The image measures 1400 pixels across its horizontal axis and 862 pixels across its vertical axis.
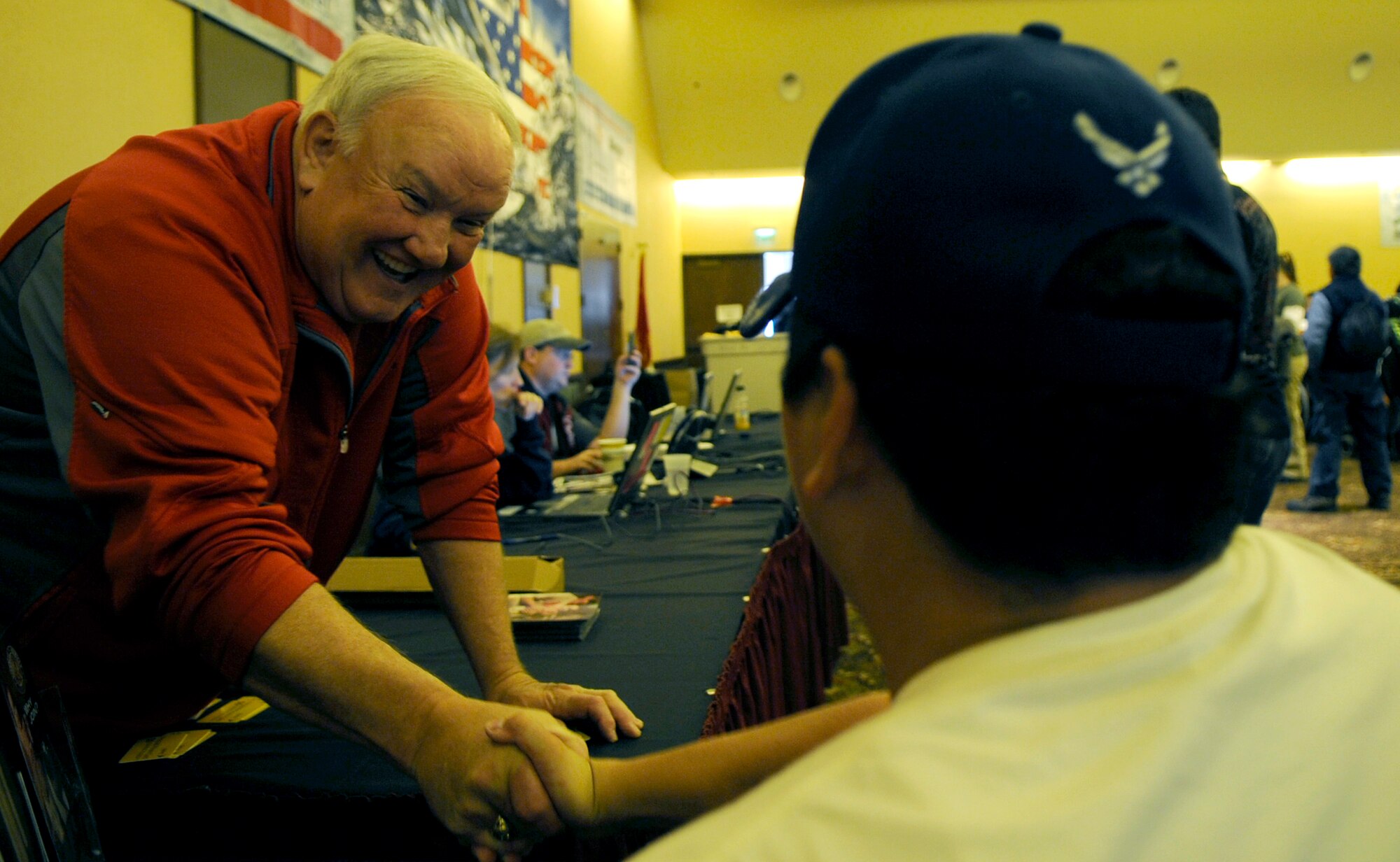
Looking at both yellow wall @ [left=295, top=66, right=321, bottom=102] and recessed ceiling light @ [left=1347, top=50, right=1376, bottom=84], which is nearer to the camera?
yellow wall @ [left=295, top=66, right=321, bottom=102]

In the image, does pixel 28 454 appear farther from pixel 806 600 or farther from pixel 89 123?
pixel 806 600

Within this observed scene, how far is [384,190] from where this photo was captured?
121 cm

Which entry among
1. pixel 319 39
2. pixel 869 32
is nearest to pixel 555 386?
pixel 319 39

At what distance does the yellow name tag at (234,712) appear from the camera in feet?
4.32

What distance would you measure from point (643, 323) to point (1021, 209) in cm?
873

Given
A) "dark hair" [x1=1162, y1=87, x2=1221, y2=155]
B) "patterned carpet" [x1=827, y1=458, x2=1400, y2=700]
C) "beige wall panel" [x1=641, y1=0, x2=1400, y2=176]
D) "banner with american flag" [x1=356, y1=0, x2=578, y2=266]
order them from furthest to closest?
"beige wall panel" [x1=641, y1=0, x2=1400, y2=176] < "banner with american flag" [x1=356, y1=0, x2=578, y2=266] < "patterned carpet" [x1=827, y1=458, x2=1400, y2=700] < "dark hair" [x1=1162, y1=87, x2=1221, y2=155]

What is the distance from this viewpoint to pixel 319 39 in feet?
11.0

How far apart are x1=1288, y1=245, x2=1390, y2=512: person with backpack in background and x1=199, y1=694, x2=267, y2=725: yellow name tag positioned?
20.2 ft

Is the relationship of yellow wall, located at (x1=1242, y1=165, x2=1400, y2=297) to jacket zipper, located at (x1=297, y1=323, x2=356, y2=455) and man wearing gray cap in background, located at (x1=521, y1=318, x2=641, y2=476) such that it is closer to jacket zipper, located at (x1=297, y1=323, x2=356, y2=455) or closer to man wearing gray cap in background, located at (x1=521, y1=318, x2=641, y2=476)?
man wearing gray cap in background, located at (x1=521, y1=318, x2=641, y2=476)

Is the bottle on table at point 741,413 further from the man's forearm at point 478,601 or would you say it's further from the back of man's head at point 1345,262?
the man's forearm at point 478,601

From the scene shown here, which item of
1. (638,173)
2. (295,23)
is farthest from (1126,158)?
(638,173)

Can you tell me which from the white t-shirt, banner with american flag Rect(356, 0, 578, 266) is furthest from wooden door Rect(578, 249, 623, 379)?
the white t-shirt

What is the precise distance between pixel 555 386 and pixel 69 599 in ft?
11.1

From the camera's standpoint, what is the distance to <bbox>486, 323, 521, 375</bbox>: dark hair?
11.1ft
